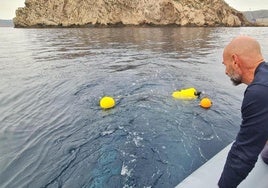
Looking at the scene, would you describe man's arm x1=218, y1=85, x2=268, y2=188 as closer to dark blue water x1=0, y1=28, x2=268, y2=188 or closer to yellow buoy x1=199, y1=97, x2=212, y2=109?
dark blue water x1=0, y1=28, x2=268, y2=188

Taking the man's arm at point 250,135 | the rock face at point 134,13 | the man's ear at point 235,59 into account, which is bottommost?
the rock face at point 134,13

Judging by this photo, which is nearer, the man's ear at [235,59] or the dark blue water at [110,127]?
the man's ear at [235,59]

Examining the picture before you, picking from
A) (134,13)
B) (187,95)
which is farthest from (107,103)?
(134,13)

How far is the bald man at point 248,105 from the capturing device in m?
2.65

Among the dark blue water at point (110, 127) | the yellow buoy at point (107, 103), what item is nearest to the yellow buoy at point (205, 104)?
the dark blue water at point (110, 127)

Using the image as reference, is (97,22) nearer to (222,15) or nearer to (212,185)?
(222,15)

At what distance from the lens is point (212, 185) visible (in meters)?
3.94

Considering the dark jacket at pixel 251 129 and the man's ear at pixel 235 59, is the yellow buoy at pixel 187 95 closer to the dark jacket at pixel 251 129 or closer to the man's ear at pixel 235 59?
the dark jacket at pixel 251 129

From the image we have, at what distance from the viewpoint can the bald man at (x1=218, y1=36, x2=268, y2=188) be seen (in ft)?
8.69

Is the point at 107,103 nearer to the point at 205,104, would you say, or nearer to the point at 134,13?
the point at 205,104

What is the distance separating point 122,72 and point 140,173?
9.91 m

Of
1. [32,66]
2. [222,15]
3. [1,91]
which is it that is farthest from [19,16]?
[1,91]

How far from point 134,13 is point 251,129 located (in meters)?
82.3

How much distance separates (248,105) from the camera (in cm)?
270
